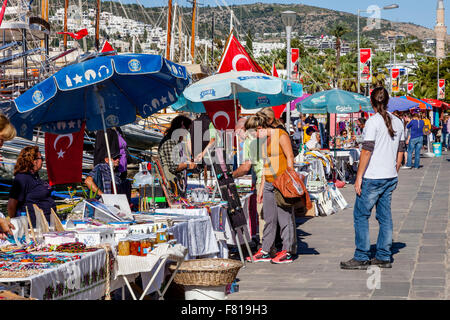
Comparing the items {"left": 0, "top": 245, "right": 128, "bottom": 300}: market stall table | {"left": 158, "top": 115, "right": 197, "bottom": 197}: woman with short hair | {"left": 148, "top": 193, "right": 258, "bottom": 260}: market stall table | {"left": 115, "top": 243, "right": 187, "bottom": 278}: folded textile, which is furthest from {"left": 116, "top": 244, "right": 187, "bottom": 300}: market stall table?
{"left": 158, "top": 115, "right": 197, "bottom": 197}: woman with short hair

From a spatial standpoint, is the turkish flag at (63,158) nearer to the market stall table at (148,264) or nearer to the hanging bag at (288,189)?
the hanging bag at (288,189)

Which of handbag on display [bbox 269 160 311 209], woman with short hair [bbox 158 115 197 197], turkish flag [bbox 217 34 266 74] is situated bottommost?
handbag on display [bbox 269 160 311 209]

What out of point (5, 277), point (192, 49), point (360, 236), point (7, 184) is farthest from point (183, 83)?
point (192, 49)

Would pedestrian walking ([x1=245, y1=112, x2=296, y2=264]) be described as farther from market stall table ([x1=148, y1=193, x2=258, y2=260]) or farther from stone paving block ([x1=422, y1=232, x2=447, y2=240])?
stone paving block ([x1=422, y1=232, x2=447, y2=240])

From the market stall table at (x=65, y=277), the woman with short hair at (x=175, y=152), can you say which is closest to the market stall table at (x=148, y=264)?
the market stall table at (x=65, y=277)

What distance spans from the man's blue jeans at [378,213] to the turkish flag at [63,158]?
11.7 ft

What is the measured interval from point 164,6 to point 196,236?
36.8m

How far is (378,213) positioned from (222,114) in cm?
475

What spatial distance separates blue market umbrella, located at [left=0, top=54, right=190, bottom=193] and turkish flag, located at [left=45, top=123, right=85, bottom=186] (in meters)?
0.13

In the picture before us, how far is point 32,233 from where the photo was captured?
6.29 m

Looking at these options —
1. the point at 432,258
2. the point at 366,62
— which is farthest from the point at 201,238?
the point at 366,62

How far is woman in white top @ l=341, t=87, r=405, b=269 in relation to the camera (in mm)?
8242

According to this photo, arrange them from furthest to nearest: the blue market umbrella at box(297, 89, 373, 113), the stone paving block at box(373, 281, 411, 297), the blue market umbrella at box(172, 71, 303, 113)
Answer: the blue market umbrella at box(297, 89, 373, 113)
the blue market umbrella at box(172, 71, 303, 113)
the stone paving block at box(373, 281, 411, 297)

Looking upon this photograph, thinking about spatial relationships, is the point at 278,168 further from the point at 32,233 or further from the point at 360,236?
the point at 32,233
